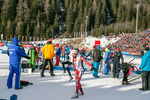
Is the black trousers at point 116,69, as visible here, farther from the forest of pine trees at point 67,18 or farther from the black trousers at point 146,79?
the forest of pine trees at point 67,18

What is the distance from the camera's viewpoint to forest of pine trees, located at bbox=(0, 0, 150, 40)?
73.7m

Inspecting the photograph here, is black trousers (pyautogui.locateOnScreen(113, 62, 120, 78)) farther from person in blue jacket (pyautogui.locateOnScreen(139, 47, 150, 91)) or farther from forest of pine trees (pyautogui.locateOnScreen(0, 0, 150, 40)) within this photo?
forest of pine trees (pyautogui.locateOnScreen(0, 0, 150, 40))

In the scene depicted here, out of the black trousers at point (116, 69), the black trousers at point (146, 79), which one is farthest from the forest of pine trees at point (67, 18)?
the black trousers at point (146, 79)

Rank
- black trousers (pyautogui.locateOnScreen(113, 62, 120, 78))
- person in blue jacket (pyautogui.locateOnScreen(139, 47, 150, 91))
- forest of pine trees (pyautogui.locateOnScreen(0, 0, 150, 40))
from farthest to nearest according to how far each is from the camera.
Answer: forest of pine trees (pyautogui.locateOnScreen(0, 0, 150, 40))
black trousers (pyautogui.locateOnScreen(113, 62, 120, 78))
person in blue jacket (pyautogui.locateOnScreen(139, 47, 150, 91))

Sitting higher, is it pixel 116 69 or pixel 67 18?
pixel 67 18

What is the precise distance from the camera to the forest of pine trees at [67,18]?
73.7m

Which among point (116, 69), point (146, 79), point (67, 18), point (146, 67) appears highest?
point (67, 18)

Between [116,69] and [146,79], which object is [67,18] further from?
[146,79]

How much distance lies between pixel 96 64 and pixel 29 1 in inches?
3767

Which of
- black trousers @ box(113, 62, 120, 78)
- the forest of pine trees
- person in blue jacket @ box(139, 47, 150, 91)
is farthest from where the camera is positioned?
the forest of pine trees

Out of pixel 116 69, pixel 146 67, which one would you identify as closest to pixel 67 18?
pixel 116 69

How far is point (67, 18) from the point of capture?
87312 mm

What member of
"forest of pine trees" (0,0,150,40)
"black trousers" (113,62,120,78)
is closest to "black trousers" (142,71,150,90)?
"black trousers" (113,62,120,78)

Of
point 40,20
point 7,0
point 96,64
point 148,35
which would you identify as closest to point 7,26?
point 40,20
